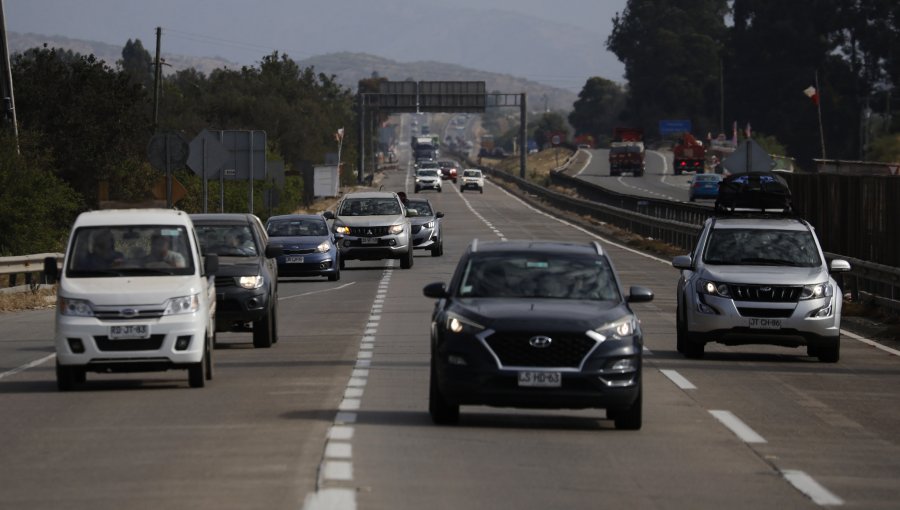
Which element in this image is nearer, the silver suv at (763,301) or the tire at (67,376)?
the tire at (67,376)

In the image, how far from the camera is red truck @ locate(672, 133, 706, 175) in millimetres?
138000

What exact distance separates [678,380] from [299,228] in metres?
21.8

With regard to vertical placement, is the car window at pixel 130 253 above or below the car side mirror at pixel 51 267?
above

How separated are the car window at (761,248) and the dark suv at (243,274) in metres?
5.58

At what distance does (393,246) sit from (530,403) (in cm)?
3033

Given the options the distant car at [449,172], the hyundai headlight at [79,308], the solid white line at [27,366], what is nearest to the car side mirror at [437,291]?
the hyundai headlight at [79,308]

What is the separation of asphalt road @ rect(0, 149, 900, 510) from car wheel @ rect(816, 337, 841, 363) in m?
0.17

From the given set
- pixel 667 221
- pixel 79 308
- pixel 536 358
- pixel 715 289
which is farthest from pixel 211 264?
pixel 667 221

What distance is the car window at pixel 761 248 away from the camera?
2238 centimetres

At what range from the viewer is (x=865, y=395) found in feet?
59.5

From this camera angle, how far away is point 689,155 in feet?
456

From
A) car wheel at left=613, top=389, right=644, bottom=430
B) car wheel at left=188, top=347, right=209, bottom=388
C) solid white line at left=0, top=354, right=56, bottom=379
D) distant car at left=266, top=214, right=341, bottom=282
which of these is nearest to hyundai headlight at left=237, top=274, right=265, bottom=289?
solid white line at left=0, top=354, right=56, bottom=379

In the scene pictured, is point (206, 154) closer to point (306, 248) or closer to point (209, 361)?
point (306, 248)

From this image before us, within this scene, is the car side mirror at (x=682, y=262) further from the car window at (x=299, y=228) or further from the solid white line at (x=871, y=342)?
the car window at (x=299, y=228)
